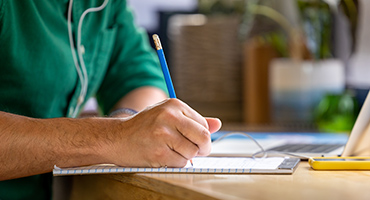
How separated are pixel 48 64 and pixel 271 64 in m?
1.13

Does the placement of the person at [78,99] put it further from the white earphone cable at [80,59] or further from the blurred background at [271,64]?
the blurred background at [271,64]

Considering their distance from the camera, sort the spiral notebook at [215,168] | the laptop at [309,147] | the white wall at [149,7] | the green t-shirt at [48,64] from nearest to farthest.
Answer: the spiral notebook at [215,168]
the laptop at [309,147]
the green t-shirt at [48,64]
the white wall at [149,7]

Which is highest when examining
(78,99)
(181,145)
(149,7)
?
(181,145)

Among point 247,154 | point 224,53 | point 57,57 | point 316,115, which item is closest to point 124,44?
point 57,57

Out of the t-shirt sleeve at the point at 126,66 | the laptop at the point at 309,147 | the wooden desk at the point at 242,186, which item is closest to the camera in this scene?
the wooden desk at the point at 242,186

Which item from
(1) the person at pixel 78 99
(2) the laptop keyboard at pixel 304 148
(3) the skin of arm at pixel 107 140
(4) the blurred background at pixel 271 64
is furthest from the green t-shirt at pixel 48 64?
(4) the blurred background at pixel 271 64

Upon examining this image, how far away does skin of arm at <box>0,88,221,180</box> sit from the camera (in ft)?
2.15

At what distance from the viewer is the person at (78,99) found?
0.66 metres

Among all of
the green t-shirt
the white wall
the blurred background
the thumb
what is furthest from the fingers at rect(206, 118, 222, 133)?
the white wall

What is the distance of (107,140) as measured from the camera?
2.20 ft

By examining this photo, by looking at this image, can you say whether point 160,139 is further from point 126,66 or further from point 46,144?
point 126,66

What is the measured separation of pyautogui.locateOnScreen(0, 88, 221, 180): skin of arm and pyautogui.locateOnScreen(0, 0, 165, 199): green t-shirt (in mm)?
177

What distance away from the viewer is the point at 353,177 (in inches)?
24.1

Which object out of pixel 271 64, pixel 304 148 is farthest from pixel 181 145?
pixel 271 64
